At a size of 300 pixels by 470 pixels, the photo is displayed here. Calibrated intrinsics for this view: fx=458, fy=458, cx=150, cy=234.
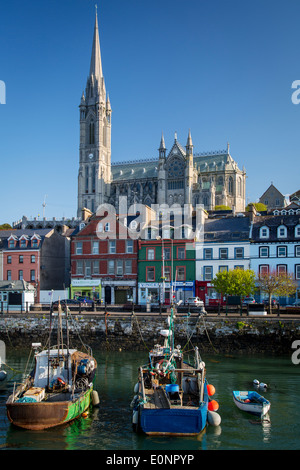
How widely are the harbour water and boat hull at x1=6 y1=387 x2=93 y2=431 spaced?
346mm

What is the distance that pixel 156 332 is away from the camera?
39875mm

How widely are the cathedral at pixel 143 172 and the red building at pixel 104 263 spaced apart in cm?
7249

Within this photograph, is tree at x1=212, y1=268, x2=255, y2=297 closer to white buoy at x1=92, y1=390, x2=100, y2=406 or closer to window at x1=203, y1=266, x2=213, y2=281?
window at x1=203, y1=266, x2=213, y2=281

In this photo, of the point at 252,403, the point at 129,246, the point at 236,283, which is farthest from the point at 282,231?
the point at 252,403

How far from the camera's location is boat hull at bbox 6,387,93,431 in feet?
62.3

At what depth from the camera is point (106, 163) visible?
161 m

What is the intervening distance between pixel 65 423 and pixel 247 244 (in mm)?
40221

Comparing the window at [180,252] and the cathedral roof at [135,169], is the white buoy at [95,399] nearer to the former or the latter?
the window at [180,252]

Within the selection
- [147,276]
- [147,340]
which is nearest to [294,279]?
[147,276]

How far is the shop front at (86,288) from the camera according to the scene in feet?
196

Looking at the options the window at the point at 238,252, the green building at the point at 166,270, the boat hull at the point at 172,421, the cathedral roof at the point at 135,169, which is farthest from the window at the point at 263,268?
the cathedral roof at the point at 135,169

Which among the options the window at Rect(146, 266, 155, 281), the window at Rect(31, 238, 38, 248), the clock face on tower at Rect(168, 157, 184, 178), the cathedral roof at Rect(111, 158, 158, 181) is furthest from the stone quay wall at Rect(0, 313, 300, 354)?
the cathedral roof at Rect(111, 158, 158, 181)

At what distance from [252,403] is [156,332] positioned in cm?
1893

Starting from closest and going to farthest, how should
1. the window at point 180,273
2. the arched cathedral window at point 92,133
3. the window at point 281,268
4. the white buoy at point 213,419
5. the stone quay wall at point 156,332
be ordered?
the white buoy at point 213,419 → the stone quay wall at point 156,332 → the window at point 281,268 → the window at point 180,273 → the arched cathedral window at point 92,133
